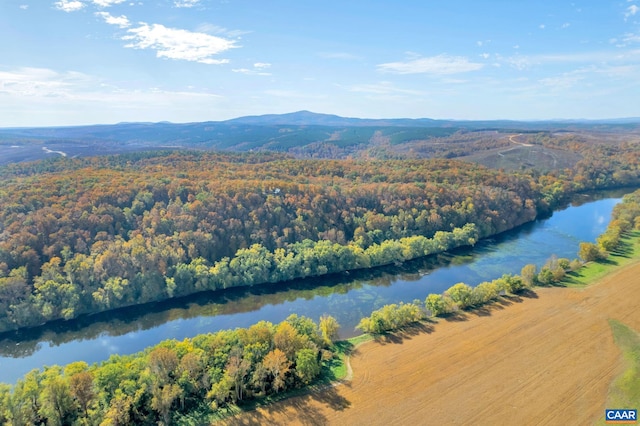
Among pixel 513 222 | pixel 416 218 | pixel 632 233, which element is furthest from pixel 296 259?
pixel 632 233

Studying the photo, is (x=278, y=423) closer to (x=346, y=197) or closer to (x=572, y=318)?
(x=572, y=318)

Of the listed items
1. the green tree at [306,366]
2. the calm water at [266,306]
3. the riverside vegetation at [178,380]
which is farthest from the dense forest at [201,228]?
the green tree at [306,366]

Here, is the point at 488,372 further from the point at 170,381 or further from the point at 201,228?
the point at 201,228

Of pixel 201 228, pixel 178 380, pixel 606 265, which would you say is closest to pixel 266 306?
pixel 201 228

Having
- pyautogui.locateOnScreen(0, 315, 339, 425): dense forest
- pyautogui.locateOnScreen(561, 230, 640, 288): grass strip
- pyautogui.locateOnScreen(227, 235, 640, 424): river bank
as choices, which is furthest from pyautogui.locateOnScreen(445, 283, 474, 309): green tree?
pyautogui.locateOnScreen(0, 315, 339, 425): dense forest

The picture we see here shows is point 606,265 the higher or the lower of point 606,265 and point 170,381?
the higher
